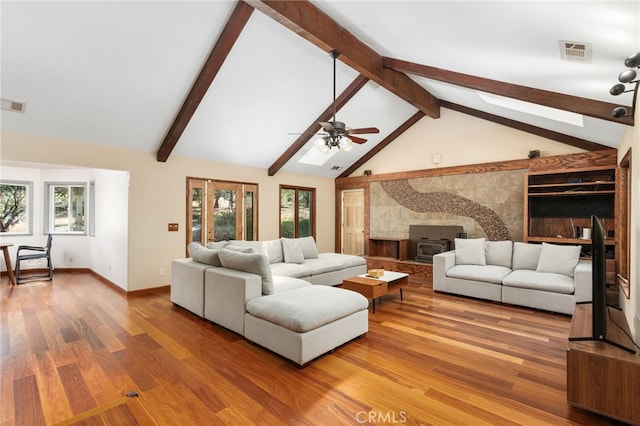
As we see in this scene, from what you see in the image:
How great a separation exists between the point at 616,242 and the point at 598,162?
1.37 m

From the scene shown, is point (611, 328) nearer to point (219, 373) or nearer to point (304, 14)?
point (219, 373)

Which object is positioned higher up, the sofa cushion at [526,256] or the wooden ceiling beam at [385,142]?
the wooden ceiling beam at [385,142]

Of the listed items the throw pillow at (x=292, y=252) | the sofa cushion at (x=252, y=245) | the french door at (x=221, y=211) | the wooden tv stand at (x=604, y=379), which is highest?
the french door at (x=221, y=211)

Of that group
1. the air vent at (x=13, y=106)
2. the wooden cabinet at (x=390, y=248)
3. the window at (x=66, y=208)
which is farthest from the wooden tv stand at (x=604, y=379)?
the window at (x=66, y=208)

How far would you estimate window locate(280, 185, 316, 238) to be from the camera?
7.57m

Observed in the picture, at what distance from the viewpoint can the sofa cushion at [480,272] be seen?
458 centimetres

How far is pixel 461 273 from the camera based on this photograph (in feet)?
16.1

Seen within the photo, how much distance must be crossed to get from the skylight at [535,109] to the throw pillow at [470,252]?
85.6 inches

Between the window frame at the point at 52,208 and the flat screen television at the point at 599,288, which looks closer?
the flat screen television at the point at 599,288

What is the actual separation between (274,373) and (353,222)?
621 centimetres

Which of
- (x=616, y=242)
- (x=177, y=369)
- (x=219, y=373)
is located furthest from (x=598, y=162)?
(x=177, y=369)

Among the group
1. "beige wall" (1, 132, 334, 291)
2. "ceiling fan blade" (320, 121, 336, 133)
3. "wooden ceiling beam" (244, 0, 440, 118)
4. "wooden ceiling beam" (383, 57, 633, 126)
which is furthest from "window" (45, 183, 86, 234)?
"wooden ceiling beam" (383, 57, 633, 126)

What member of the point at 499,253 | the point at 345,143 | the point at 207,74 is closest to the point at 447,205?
the point at 499,253

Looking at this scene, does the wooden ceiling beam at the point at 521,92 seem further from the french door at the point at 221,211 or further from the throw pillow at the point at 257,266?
the french door at the point at 221,211
